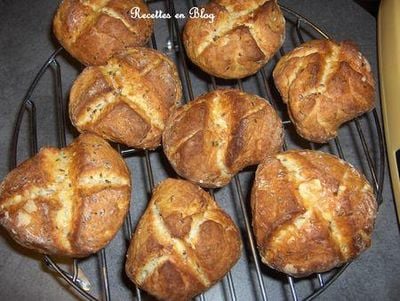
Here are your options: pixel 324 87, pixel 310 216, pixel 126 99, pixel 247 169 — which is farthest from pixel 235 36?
pixel 310 216

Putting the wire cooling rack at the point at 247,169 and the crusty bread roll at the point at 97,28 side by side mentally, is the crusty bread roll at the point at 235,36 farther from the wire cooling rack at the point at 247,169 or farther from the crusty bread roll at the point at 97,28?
the crusty bread roll at the point at 97,28

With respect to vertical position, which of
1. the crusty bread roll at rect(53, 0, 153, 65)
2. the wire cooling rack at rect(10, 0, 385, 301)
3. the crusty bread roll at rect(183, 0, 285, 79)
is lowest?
the wire cooling rack at rect(10, 0, 385, 301)

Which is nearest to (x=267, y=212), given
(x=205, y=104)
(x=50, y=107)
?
(x=205, y=104)

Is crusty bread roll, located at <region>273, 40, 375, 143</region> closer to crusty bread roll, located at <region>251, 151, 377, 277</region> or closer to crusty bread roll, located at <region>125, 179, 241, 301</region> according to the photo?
crusty bread roll, located at <region>251, 151, 377, 277</region>

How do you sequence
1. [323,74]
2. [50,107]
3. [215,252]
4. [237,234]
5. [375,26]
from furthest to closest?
[375,26], [50,107], [323,74], [237,234], [215,252]

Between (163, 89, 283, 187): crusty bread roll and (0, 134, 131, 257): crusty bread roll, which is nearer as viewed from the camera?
(0, 134, 131, 257): crusty bread roll

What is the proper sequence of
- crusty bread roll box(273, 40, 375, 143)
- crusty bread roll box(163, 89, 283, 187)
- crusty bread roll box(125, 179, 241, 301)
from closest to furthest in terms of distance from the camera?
crusty bread roll box(125, 179, 241, 301)
crusty bread roll box(163, 89, 283, 187)
crusty bread roll box(273, 40, 375, 143)

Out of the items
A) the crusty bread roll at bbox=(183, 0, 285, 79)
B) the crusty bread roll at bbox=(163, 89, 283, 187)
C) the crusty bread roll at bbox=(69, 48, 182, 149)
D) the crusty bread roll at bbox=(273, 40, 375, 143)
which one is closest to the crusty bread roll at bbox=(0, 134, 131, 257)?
the crusty bread roll at bbox=(69, 48, 182, 149)

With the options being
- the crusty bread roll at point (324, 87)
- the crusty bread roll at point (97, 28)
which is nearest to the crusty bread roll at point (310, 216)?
the crusty bread roll at point (324, 87)

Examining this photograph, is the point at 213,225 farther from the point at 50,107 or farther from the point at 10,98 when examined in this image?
the point at 10,98
